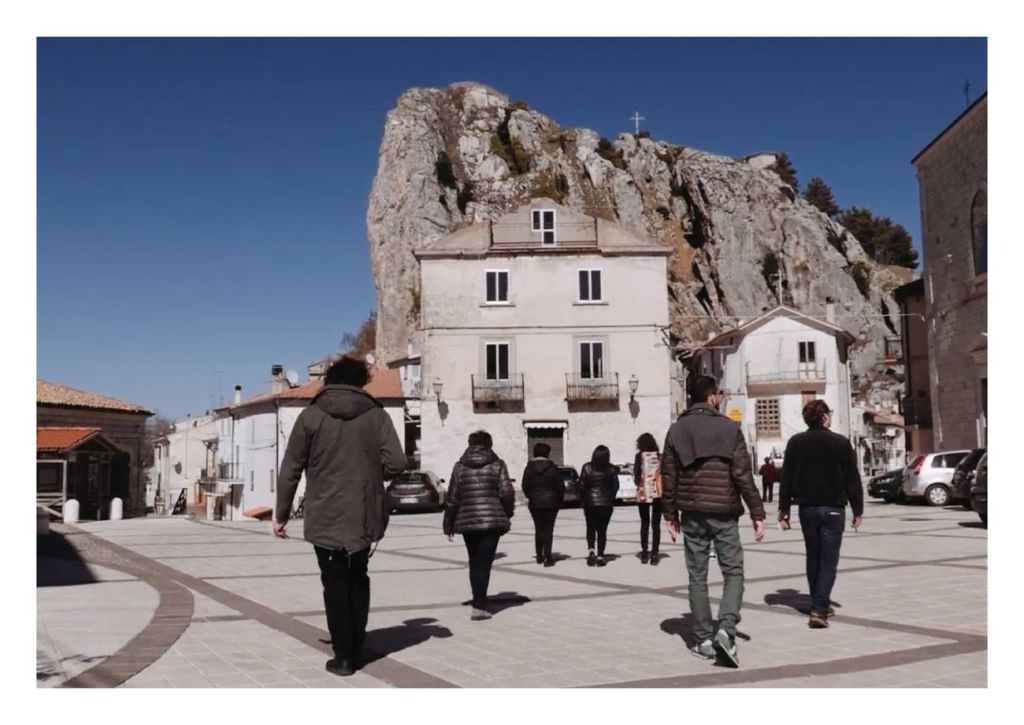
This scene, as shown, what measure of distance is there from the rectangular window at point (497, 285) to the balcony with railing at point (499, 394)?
301 centimetres

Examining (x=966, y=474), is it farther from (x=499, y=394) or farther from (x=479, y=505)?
(x=499, y=394)

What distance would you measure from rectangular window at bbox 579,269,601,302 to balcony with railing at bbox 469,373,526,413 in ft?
12.8

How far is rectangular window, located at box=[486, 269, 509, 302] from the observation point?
37.2 metres

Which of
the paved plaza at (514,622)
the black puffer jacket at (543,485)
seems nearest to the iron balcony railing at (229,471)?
the paved plaza at (514,622)

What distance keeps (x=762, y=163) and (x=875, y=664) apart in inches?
3898

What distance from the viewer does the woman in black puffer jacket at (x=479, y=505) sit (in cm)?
853

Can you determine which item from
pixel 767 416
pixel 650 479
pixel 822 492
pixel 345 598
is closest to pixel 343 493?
pixel 345 598

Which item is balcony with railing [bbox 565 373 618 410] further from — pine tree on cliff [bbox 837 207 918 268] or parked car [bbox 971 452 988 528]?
pine tree on cliff [bbox 837 207 918 268]

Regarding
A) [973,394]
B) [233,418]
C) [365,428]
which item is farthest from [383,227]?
[365,428]

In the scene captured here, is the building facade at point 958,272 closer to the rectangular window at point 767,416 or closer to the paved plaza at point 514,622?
the paved plaza at point 514,622

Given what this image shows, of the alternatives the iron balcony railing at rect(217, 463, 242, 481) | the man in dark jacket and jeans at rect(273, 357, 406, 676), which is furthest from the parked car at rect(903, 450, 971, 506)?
the iron balcony railing at rect(217, 463, 242, 481)

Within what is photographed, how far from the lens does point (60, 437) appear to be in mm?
31188

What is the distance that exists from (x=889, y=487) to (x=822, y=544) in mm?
21729
